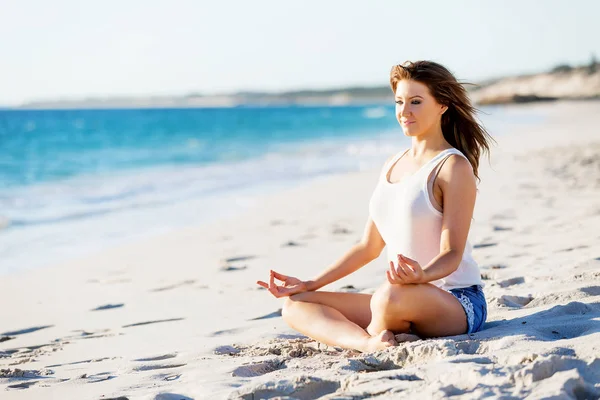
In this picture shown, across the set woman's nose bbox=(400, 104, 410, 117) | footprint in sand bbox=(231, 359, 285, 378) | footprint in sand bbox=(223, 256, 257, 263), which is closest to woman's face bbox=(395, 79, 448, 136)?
woman's nose bbox=(400, 104, 410, 117)

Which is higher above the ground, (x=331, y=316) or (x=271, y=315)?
(x=331, y=316)

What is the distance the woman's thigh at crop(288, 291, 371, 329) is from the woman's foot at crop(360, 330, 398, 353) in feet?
1.46

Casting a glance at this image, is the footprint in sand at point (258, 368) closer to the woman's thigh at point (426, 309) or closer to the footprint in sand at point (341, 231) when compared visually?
the woman's thigh at point (426, 309)

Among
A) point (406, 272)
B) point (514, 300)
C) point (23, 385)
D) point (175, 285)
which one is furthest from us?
point (175, 285)

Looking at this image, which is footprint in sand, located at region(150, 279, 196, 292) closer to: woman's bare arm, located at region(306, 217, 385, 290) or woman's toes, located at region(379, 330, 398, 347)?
woman's bare arm, located at region(306, 217, 385, 290)

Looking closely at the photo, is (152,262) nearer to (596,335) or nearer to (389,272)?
(389,272)

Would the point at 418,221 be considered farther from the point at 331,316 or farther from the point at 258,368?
the point at 258,368

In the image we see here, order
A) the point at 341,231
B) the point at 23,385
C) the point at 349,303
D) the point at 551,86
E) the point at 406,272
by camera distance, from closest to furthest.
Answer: the point at 406,272 → the point at 23,385 → the point at 349,303 → the point at 341,231 → the point at 551,86

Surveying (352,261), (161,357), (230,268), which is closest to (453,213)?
(352,261)

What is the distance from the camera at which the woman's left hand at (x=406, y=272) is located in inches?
120

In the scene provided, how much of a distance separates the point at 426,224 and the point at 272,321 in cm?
133

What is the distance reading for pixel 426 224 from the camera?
10.9 feet

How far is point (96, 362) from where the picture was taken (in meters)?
3.68

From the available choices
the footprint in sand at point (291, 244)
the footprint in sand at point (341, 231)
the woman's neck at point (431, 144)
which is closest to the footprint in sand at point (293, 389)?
the woman's neck at point (431, 144)
